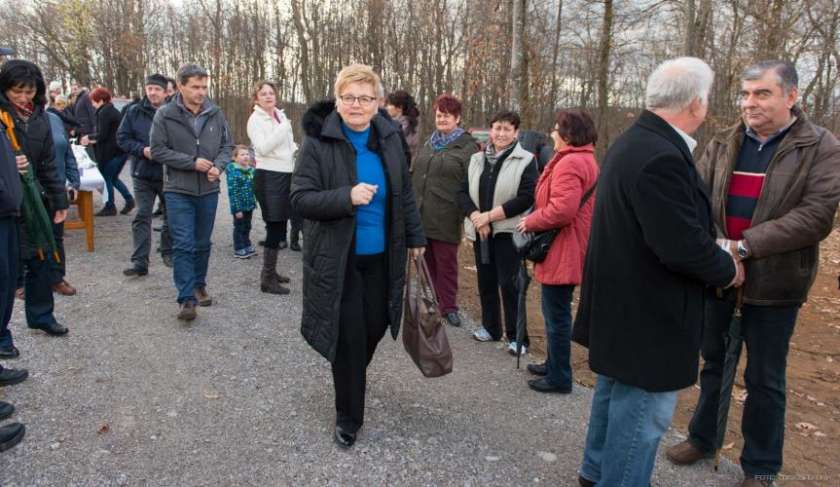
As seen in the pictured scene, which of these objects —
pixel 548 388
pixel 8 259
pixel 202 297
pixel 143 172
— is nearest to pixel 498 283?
pixel 548 388

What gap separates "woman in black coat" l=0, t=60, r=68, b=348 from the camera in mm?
4434

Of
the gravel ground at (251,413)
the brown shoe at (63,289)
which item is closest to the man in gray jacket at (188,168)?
the gravel ground at (251,413)

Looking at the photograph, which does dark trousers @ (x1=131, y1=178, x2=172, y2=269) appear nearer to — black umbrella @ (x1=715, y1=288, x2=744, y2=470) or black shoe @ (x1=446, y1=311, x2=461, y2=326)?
black shoe @ (x1=446, y1=311, x2=461, y2=326)

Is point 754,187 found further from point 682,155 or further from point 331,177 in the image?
point 331,177

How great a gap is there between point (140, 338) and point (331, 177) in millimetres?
2677

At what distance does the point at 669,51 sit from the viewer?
2086cm

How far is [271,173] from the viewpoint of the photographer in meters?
6.45

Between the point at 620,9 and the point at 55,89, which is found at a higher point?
the point at 620,9

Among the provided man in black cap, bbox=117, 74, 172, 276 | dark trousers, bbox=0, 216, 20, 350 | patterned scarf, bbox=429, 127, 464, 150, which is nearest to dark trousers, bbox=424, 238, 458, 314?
patterned scarf, bbox=429, 127, 464, 150

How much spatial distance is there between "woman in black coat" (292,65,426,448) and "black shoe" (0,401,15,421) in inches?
72.1

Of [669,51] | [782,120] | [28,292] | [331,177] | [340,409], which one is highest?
A: [669,51]

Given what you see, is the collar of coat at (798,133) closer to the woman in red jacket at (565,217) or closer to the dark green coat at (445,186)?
the woman in red jacket at (565,217)

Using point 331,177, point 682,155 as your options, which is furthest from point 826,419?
point 331,177

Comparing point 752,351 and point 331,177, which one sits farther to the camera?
point 331,177
